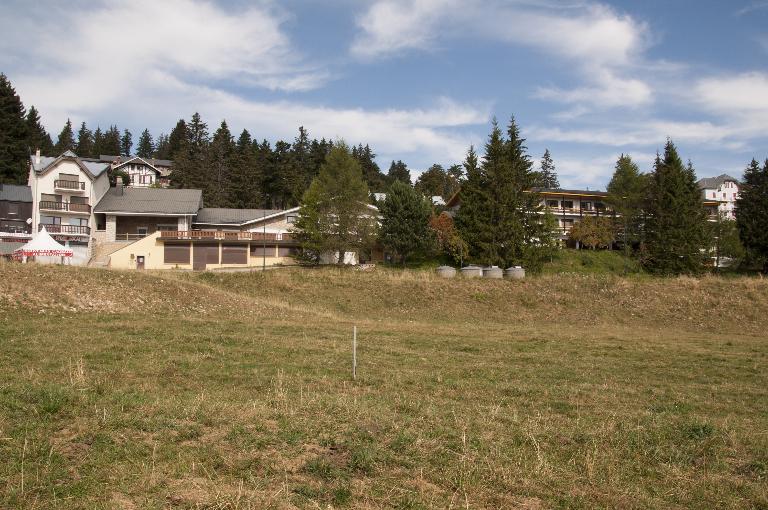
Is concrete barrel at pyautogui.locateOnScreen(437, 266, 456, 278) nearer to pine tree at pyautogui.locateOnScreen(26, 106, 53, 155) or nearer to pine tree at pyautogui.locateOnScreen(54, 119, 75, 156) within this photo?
pine tree at pyautogui.locateOnScreen(26, 106, 53, 155)

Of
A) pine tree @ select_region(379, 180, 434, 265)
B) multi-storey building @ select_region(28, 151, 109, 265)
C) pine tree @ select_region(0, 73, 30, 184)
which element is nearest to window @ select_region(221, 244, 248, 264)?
pine tree @ select_region(379, 180, 434, 265)

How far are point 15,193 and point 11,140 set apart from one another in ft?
47.6

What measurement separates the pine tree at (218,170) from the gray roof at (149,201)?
13892 mm

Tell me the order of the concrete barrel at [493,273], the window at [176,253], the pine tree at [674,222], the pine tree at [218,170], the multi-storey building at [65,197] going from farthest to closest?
the pine tree at [218,170]
the multi-storey building at [65,197]
the window at [176,253]
the pine tree at [674,222]
the concrete barrel at [493,273]

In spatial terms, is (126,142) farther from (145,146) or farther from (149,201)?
(149,201)

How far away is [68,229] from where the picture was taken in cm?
5550

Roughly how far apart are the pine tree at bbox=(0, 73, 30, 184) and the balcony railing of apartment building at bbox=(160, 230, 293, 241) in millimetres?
34907

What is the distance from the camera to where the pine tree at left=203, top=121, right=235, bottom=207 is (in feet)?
247

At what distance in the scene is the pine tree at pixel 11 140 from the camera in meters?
71.3

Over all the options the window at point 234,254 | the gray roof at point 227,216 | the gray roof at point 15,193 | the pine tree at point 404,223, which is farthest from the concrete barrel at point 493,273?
the gray roof at point 15,193

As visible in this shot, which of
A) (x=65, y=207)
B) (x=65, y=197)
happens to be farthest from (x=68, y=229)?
(x=65, y=197)

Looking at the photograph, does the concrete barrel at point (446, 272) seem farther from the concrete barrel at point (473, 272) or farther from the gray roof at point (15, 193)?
the gray roof at point (15, 193)

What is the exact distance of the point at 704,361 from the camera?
52.4ft

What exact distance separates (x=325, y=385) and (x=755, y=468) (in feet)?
22.7
